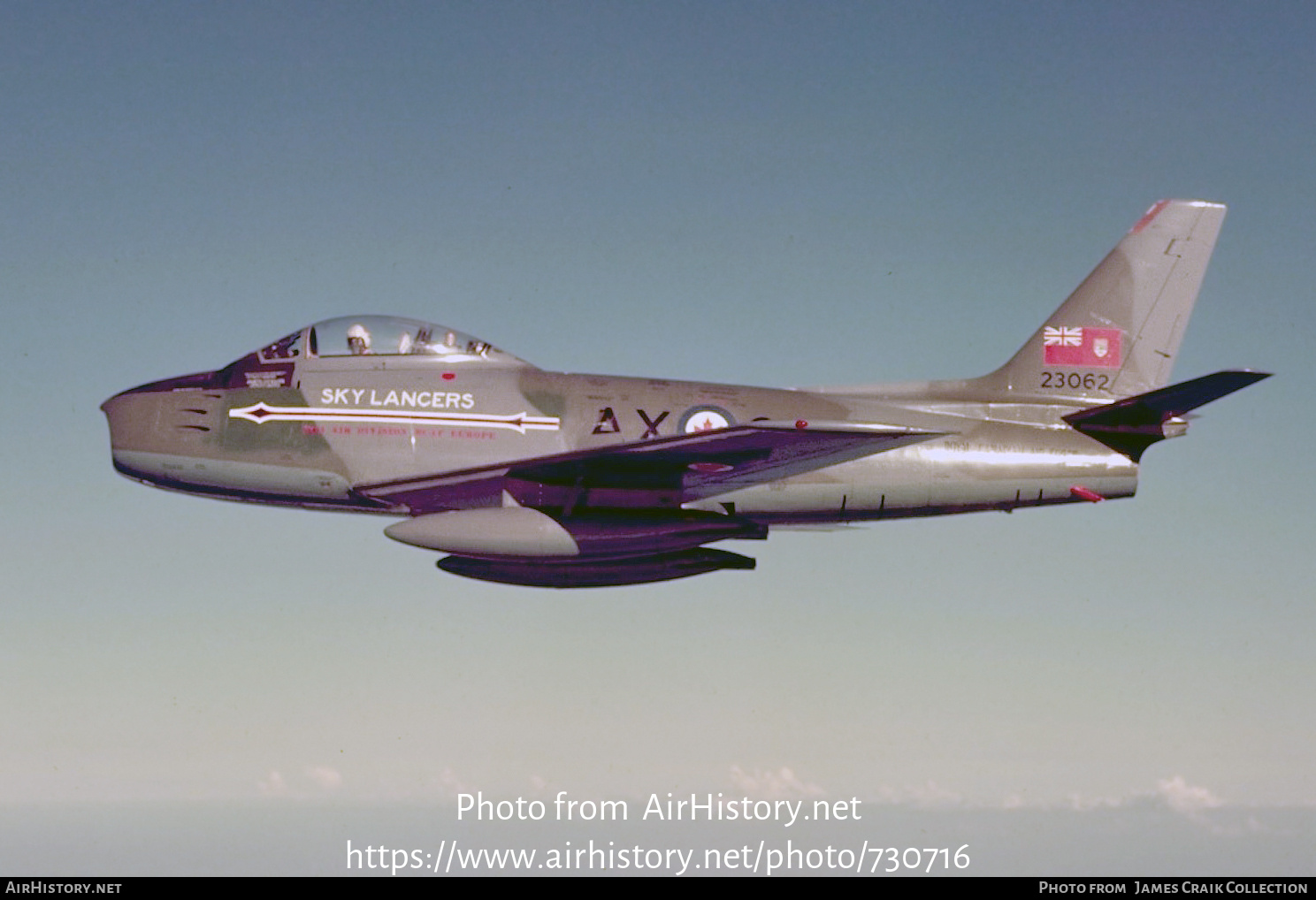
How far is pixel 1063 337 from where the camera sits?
1608 centimetres

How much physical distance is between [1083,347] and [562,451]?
7.07 meters

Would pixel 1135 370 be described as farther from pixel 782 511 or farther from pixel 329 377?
pixel 329 377

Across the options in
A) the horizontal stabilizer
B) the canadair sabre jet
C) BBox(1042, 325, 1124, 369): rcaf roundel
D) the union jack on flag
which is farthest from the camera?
the union jack on flag

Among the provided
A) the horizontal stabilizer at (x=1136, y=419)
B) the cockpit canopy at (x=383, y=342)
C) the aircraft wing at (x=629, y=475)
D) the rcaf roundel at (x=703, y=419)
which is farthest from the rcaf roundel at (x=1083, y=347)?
the cockpit canopy at (x=383, y=342)

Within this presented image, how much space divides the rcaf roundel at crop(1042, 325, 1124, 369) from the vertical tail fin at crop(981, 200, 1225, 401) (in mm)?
12

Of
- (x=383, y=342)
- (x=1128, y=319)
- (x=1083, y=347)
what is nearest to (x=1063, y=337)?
(x=1083, y=347)

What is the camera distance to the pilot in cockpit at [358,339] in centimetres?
1462

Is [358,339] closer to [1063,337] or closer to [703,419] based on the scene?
[703,419]

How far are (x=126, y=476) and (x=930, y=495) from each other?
9.56 meters

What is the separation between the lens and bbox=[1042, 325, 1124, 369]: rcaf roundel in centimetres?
1592

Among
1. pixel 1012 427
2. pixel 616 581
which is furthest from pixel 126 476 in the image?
pixel 1012 427

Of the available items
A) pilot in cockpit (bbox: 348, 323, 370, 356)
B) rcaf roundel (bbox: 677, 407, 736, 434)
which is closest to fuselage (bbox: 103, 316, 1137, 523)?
rcaf roundel (bbox: 677, 407, 736, 434)

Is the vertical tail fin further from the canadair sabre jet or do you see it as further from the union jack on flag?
the canadair sabre jet

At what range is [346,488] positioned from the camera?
14148mm
